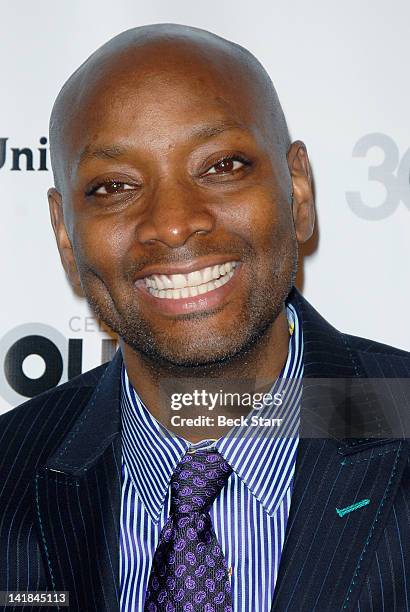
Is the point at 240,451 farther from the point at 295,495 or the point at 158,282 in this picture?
the point at 158,282

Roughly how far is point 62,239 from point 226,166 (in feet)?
1.32

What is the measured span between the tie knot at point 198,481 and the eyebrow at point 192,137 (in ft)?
1.70

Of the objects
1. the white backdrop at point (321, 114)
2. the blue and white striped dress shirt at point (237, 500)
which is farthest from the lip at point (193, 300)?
the white backdrop at point (321, 114)

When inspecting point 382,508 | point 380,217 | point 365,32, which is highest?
point 365,32

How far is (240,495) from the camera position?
156 centimetres

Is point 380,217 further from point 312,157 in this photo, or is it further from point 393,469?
point 393,469

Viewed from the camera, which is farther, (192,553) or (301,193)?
(301,193)

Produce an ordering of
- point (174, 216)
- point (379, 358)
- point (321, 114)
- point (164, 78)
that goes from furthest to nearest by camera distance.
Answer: point (321, 114)
point (379, 358)
point (164, 78)
point (174, 216)

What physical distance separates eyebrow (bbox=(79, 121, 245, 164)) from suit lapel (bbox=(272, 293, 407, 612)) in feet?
1.41

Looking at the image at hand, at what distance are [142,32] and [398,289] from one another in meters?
0.75

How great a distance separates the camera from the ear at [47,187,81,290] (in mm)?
1749

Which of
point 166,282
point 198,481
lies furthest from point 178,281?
point 198,481

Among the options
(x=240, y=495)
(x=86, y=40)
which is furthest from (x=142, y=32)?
(x=240, y=495)

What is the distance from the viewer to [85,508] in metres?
1.61
